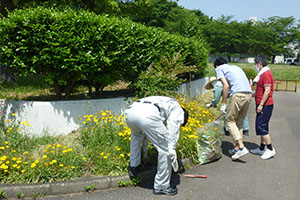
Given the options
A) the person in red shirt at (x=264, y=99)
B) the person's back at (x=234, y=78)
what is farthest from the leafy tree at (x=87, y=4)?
the person in red shirt at (x=264, y=99)

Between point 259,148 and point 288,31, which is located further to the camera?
point 288,31

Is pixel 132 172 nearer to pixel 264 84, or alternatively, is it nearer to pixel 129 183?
pixel 129 183

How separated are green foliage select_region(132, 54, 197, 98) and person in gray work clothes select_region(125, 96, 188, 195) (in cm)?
283

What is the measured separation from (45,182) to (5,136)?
5.83ft

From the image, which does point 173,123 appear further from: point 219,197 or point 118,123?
point 118,123

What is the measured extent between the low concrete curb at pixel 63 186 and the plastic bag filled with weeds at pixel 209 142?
1562 mm

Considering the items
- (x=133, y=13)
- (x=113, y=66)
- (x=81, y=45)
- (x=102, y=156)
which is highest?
(x=133, y=13)

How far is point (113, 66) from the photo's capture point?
Answer: 19.3 feet

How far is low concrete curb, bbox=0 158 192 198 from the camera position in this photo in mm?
3477

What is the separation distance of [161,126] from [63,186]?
1.67 metres

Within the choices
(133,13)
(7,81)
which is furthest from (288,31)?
(7,81)

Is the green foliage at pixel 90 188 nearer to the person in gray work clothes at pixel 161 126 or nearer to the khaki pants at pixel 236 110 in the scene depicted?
the person in gray work clothes at pixel 161 126

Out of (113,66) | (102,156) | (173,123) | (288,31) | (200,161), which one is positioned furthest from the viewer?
(288,31)

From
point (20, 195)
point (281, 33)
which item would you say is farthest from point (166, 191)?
point (281, 33)
